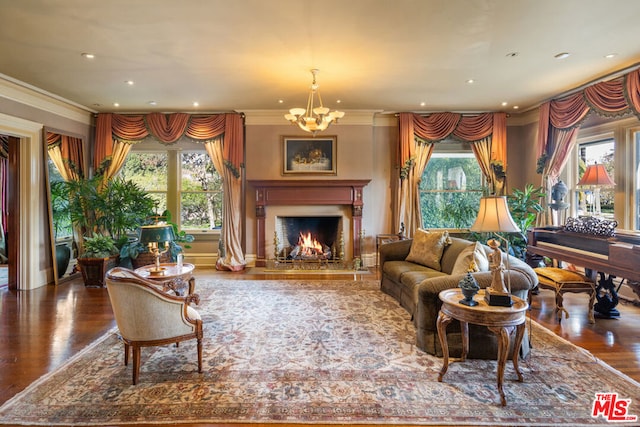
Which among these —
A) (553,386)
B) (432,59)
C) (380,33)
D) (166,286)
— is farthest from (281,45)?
(553,386)

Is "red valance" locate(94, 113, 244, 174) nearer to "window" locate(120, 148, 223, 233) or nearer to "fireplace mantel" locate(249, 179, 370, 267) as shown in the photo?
"window" locate(120, 148, 223, 233)

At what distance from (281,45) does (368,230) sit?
3.79 metres

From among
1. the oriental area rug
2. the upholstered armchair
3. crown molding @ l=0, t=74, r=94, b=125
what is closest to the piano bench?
the oriental area rug

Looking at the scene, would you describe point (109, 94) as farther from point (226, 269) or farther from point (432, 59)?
point (432, 59)

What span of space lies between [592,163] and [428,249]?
9.70ft

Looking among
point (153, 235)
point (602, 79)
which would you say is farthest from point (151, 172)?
point (602, 79)

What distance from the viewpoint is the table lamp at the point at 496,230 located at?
2.27 metres

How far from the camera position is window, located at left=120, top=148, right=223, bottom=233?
21.4 ft

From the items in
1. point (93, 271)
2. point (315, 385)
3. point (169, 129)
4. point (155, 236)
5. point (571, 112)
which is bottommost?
point (315, 385)

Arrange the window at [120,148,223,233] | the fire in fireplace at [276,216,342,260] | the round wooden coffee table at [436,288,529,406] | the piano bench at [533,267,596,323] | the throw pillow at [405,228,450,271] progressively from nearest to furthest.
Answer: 1. the round wooden coffee table at [436,288,529,406]
2. the piano bench at [533,267,596,323]
3. the throw pillow at [405,228,450,271]
4. the fire in fireplace at [276,216,342,260]
5. the window at [120,148,223,233]

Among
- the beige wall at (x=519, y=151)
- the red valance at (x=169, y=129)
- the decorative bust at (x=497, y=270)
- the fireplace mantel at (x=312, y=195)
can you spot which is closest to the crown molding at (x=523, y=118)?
the beige wall at (x=519, y=151)

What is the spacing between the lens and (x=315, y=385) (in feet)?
7.62

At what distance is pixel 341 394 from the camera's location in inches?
87.2

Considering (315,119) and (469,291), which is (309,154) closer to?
(315,119)
